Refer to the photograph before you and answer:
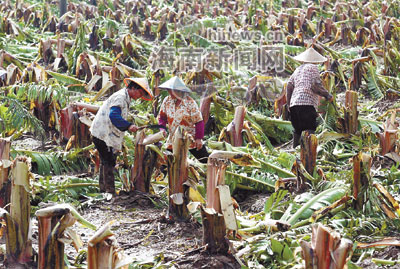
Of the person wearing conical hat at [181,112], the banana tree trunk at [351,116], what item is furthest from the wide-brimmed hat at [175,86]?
the banana tree trunk at [351,116]

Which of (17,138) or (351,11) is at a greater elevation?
(351,11)

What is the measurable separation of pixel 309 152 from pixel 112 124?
1.70 m

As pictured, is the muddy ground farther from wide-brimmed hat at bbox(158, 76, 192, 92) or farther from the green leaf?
wide-brimmed hat at bbox(158, 76, 192, 92)

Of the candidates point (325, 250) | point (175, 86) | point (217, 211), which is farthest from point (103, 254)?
point (175, 86)

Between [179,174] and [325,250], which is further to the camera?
[179,174]

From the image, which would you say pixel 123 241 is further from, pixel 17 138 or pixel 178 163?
pixel 17 138

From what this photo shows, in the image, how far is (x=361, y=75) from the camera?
9.24m

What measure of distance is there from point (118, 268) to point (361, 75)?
6936 mm

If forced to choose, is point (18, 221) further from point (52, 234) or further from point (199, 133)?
point (199, 133)

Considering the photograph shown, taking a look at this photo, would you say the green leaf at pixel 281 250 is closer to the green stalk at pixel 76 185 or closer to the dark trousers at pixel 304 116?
the green stalk at pixel 76 185

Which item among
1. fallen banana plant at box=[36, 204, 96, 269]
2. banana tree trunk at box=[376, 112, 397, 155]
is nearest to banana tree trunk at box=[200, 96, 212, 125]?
banana tree trunk at box=[376, 112, 397, 155]

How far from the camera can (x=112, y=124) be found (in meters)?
5.26

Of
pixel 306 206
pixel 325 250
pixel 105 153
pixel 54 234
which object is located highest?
pixel 325 250

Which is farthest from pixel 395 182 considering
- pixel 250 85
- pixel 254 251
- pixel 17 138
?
pixel 17 138
